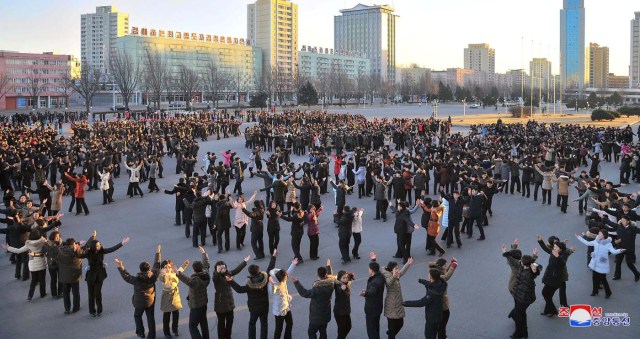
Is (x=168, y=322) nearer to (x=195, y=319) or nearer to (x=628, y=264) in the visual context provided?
(x=195, y=319)

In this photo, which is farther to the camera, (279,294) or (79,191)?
(79,191)

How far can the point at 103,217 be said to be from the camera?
17.0 m

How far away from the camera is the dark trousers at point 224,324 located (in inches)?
312

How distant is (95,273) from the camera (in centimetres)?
A: 902

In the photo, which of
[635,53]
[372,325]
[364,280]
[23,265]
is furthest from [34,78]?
[635,53]

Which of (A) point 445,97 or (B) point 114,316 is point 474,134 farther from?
(A) point 445,97

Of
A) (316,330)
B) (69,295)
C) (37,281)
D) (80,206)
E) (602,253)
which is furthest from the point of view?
(80,206)

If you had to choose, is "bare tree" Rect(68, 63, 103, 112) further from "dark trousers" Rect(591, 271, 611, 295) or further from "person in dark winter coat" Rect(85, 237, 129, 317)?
"dark trousers" Rect(591, 271, 611, 295)

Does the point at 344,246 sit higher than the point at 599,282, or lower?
higher

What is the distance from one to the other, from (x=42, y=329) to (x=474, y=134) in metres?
30.8

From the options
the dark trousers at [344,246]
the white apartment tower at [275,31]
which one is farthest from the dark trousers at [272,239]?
the white apartment tower at [275,31]

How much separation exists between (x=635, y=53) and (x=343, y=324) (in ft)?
553

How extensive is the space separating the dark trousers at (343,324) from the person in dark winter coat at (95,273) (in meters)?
3.58

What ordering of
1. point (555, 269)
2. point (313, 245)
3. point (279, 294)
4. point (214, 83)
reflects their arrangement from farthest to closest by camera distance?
point (214, 83), point (313, 245), point (555, 269), point (279, 294)
